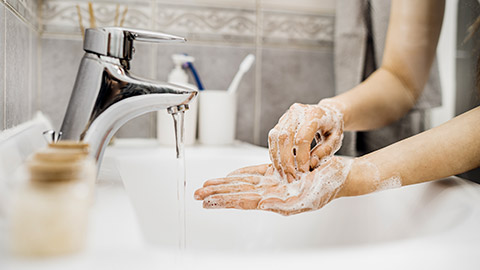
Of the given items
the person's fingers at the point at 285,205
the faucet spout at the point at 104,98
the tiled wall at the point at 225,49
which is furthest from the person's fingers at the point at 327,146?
the tiled wall at the point at 225,49

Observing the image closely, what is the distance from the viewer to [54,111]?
1088 millimetres

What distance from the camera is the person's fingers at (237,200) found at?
2.02ft

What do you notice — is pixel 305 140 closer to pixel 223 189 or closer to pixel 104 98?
pixel 223 189

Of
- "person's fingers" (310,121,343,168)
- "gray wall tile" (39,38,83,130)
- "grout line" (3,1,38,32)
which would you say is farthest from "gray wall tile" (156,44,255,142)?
"person's fingers" (310,121,343,168)

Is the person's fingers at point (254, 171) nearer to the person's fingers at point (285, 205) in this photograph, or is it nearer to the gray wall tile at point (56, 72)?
the person's fingers at point (285, 205)

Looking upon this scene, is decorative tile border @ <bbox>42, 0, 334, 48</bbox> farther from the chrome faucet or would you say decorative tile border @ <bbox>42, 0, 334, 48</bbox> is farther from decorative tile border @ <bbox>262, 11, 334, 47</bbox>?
the chrome faucet

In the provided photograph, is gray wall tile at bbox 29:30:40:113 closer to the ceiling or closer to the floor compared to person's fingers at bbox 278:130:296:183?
closer to the ceiling

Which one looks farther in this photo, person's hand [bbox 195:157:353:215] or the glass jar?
person's hand [bbox 195:157:353:215]

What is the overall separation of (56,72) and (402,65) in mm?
880

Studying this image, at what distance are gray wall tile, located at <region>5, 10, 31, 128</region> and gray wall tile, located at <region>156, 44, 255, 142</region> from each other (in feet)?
1.18

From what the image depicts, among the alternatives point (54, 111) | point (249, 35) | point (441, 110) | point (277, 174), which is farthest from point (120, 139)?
point (441, 110)

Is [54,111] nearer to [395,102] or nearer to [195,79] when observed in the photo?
[195,79]

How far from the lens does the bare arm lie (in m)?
0.95

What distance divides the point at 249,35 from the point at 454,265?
0.98m
